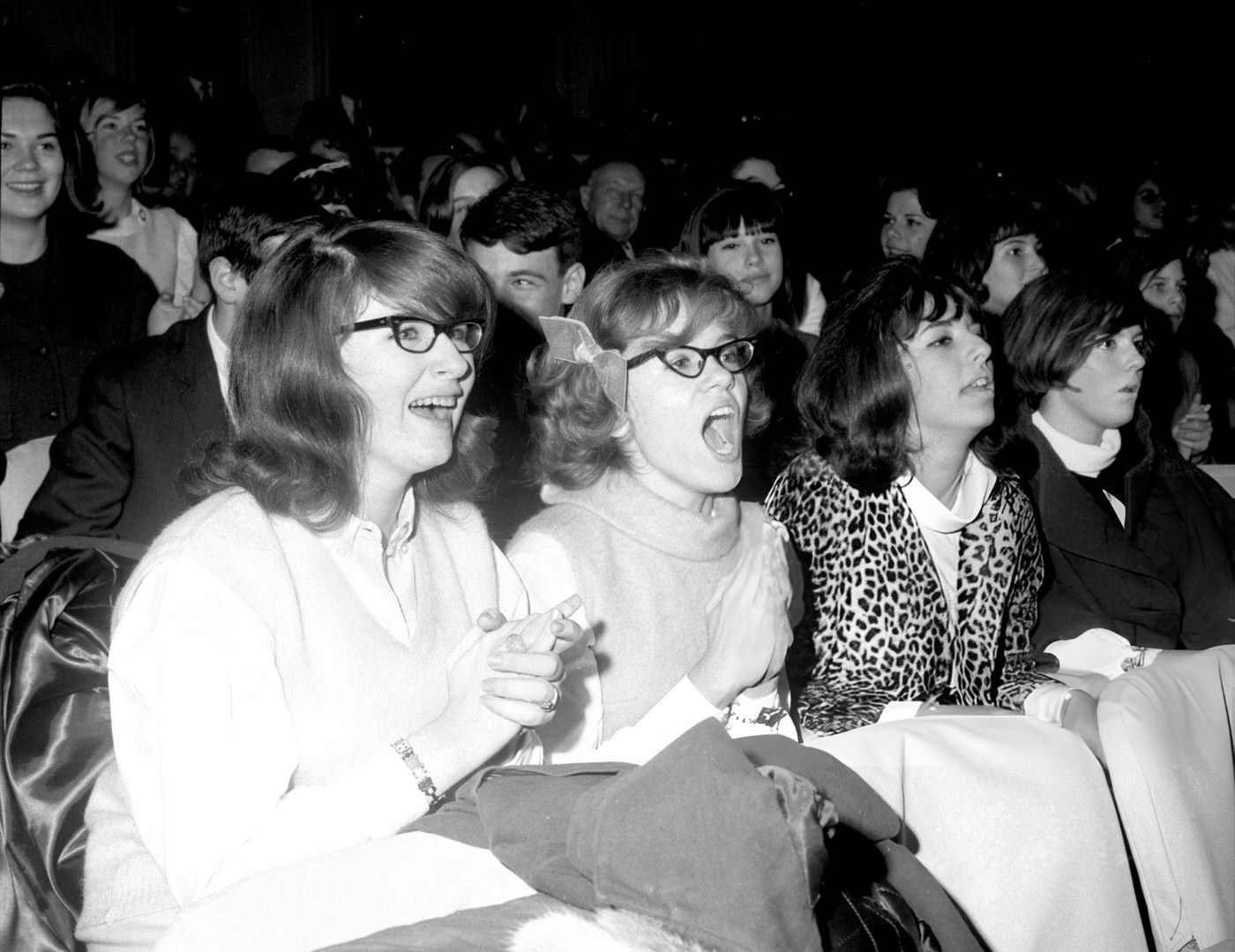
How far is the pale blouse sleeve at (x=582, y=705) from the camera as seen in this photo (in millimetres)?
1856

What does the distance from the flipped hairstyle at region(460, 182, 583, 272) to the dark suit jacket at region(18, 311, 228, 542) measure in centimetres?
78

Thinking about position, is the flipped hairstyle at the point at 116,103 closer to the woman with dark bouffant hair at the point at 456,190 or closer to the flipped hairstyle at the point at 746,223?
the woman with dark bouffant hair at the point at 456,190

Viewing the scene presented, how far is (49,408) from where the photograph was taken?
3025 millimetres

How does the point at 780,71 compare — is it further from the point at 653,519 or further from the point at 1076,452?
the point at 653,519

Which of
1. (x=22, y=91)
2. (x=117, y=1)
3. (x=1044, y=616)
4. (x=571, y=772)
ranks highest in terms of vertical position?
(x=117, y=1)

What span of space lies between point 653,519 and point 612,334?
0.33 metres

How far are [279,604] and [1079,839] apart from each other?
1.26m

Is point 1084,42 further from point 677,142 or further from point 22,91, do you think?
point 22,91

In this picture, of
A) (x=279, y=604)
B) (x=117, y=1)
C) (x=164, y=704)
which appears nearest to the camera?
(x=164, y=704)

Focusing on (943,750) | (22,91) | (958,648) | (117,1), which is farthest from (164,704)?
(117,1)

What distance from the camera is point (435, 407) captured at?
1720 mm

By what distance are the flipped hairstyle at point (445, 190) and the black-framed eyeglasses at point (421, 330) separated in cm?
194

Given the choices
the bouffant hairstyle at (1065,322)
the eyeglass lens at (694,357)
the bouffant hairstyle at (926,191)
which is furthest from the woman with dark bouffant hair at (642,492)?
the bouffant hairstyle at (926,191)

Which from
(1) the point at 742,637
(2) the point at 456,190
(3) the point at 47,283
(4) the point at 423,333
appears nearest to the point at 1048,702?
(1) the point at 742,637
